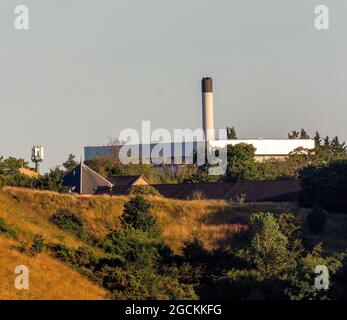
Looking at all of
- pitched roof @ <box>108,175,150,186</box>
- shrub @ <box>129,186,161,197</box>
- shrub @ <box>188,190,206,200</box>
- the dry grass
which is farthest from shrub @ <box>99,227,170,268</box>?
pitched roof @ <box>108,175,150,186</box>

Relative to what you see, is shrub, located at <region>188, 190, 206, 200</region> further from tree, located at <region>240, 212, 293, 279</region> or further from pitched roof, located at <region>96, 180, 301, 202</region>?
tree, located at <region>240, 212, 293, 279</region>

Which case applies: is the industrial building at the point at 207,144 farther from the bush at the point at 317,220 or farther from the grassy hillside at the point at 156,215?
the bush at the point at 317,220

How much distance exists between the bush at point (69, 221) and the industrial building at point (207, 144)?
63.5m

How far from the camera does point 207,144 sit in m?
134

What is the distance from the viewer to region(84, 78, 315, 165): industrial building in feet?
412

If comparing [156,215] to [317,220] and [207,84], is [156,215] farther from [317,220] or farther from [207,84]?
[207,84]

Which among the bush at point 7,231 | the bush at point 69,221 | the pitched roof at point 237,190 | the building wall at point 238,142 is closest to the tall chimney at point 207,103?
the building wall at point 238,142

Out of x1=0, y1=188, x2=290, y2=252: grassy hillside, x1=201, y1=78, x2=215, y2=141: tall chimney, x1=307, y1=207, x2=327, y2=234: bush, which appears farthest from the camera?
x1=201, y1=78, x2=215, y2=141: tall chimney

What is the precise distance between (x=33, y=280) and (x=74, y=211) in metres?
23.8

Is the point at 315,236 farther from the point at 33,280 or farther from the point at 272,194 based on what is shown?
the point at 33,280

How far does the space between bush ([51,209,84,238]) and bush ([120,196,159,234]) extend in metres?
2.23

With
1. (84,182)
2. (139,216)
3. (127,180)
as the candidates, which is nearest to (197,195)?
(84,182)

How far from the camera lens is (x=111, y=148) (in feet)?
449

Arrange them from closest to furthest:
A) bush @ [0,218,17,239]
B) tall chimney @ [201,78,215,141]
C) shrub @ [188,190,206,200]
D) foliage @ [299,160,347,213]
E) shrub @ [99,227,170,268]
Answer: shrub @ [99,227,170,268]
bush @ [0,218,17,239]
foliage @ [299,160,347,213]
shrub @ [188,190,206,200]
tall chimney @ [201,78,215,141]
